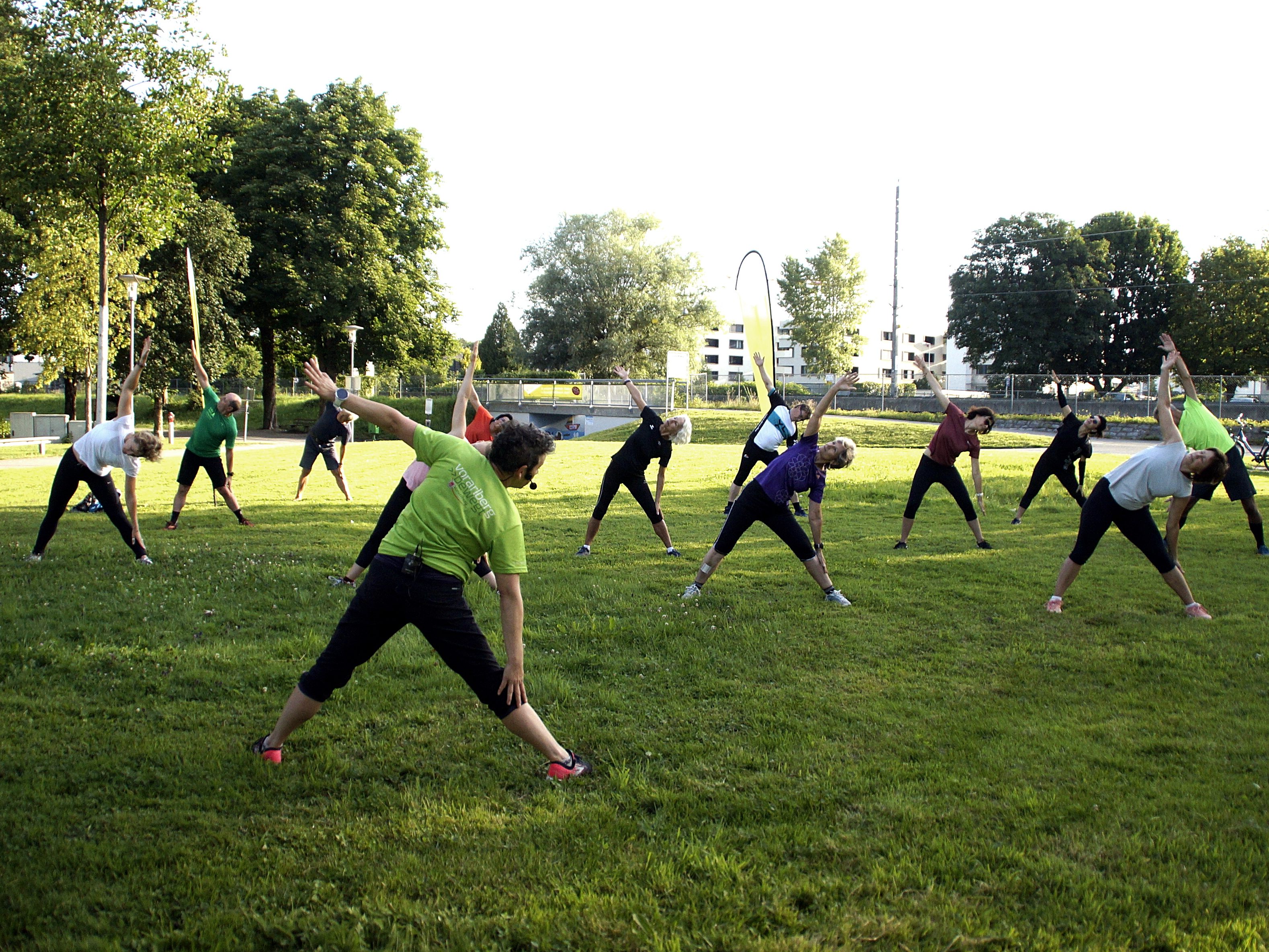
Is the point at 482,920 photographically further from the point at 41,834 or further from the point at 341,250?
the point at 341,250

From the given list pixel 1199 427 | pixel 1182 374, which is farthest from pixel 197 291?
pixel 1199 427

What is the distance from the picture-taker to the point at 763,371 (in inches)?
437

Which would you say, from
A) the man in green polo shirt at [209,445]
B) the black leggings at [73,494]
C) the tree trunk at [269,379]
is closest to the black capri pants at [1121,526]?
the black leggings at [73,494]

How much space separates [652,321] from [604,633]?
5888 cm

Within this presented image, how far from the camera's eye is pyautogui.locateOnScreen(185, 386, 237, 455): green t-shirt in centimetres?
1113

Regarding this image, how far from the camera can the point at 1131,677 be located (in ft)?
20.2

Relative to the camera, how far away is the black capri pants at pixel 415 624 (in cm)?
396

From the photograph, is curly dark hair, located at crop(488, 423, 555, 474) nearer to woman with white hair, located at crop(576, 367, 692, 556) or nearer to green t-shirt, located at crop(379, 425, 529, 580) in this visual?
green t-shirt, located at crop(379, 425, 529, 580)

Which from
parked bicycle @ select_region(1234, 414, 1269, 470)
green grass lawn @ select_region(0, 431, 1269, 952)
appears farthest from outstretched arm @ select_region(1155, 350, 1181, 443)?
A: parked bicycle @ select_region(1234, 414, 1269, 470)

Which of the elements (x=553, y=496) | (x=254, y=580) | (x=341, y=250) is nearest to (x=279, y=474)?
(x=553, y=496)

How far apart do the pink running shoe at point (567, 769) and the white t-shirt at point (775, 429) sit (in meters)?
7.01

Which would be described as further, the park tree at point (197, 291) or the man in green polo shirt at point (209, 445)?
the park tree at point (197, 291)

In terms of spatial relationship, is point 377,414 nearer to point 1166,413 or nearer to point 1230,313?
point 1166,413

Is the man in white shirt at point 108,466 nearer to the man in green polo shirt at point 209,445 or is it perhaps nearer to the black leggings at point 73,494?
the black leggings at point 73,494
